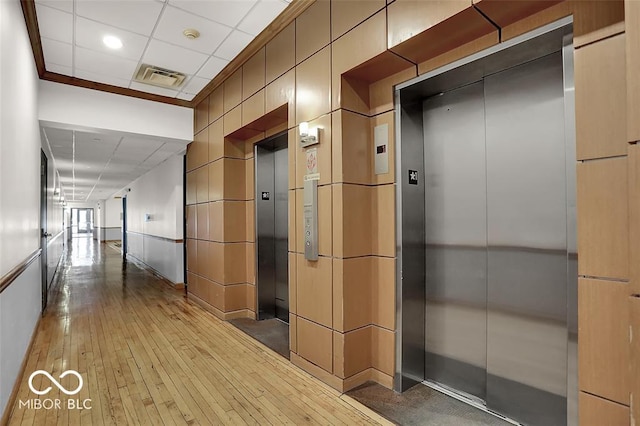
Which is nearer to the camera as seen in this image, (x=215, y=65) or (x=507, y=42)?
(x=507, y=42)

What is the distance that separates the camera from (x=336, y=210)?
300 centimetres

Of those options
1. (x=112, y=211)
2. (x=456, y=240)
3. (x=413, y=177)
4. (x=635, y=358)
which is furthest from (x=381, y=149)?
(x=112, y=211)

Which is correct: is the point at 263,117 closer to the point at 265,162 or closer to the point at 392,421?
the point at 265,162

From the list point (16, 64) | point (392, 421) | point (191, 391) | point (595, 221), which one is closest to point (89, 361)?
point (191, 391)

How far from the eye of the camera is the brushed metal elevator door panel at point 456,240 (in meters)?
2.75

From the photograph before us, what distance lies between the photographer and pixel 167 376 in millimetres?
3287

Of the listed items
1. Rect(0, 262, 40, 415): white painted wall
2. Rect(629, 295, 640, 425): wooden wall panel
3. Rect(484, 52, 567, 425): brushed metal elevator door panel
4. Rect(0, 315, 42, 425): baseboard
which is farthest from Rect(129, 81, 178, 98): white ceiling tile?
Rect(629, 295, 640, 425): wooden wall panel

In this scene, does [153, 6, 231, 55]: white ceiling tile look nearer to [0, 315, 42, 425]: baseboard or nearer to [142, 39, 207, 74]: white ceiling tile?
[142, 39, 207, 74]: white ceiling tile

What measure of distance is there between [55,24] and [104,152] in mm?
4628

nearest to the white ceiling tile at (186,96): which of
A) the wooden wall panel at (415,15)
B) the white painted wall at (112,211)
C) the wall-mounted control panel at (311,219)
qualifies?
the wall-mounted control panel at (311,219)

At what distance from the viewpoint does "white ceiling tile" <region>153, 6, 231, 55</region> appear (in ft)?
11.7

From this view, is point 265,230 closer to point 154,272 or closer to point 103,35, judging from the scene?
point 103,35

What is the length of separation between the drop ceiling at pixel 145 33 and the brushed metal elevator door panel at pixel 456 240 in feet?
6.88

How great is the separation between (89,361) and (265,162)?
3313 millimetres
